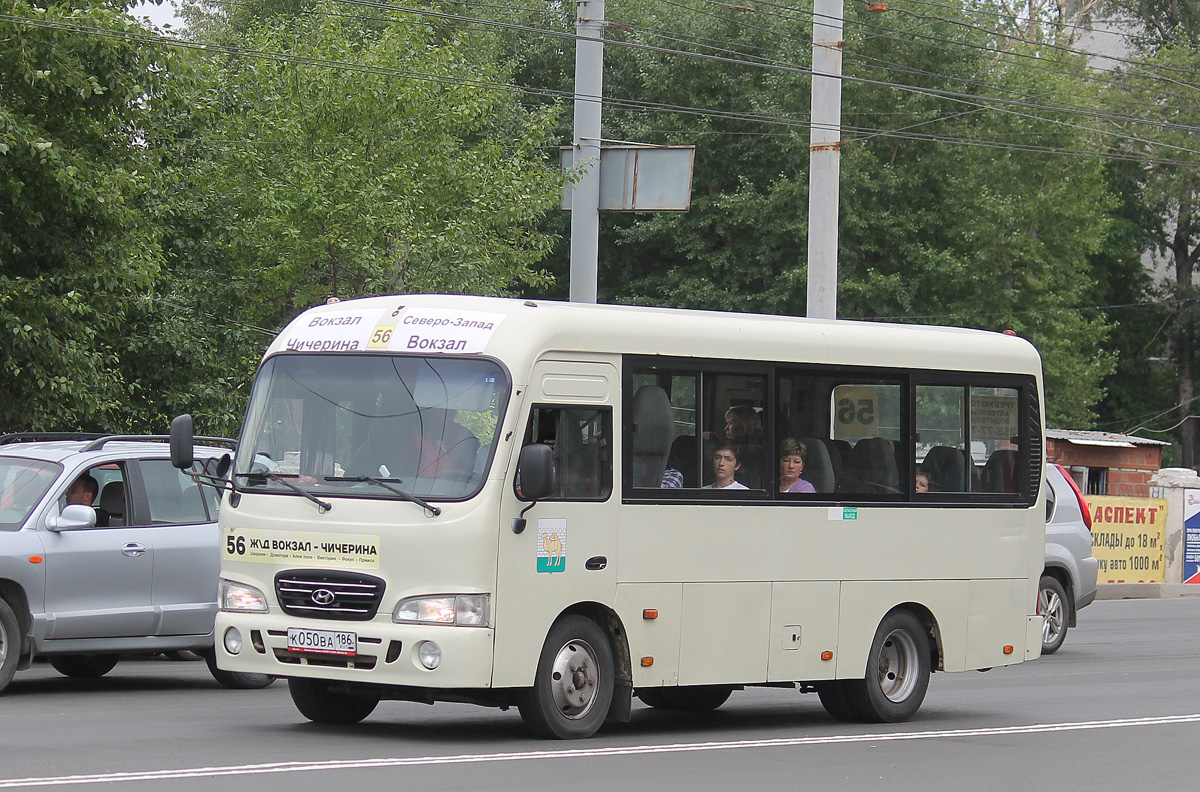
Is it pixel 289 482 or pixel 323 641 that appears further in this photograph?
pixel 289 482

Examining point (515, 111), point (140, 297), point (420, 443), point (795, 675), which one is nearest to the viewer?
point (420, 443)

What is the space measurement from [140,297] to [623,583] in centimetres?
1181

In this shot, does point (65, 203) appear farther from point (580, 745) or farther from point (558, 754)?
point (558, 754)

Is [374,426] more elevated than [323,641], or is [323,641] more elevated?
[374,426]

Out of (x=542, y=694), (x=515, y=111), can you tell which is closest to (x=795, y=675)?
(x=542, y=694)

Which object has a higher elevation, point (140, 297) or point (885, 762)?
point (140, 297)

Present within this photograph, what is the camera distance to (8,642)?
37.9 feet

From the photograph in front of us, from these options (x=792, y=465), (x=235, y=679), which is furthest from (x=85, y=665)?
(x=792, y=465)

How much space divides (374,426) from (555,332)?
119 cm

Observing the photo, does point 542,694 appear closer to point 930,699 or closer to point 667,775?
point 667,775

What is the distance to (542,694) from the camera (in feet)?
32.0

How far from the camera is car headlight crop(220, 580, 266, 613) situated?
9.92 metres

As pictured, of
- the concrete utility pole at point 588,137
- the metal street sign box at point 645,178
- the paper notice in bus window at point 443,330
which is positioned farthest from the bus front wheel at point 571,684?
the metal street sign box at point 645,178

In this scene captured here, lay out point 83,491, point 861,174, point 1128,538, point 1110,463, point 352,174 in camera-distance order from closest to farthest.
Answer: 1. point 83,491
2. point 352,174
3. point 1128,538
4. point 1110,463
5. point 861,174
